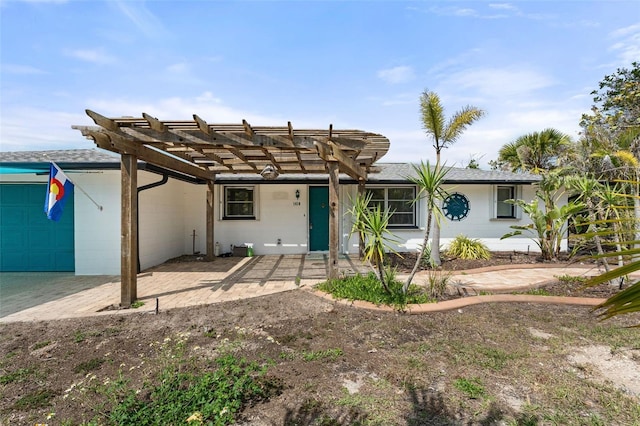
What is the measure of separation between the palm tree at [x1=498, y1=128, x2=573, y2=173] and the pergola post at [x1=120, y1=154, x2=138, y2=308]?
15.0 metres

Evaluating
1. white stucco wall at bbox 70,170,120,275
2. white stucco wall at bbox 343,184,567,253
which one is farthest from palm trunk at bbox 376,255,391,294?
white stucco wall at bbox 70,170,120,275

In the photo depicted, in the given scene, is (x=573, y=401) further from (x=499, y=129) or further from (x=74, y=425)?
(x=499, y=129)

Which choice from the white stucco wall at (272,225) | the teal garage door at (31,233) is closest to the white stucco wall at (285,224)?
the white stucco wall at (272,225)

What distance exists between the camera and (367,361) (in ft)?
10.8

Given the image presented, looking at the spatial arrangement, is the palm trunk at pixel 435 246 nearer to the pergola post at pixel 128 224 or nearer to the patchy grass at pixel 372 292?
the patchy grass at pixel 372 292

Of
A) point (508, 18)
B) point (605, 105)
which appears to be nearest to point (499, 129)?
point (605, 105)

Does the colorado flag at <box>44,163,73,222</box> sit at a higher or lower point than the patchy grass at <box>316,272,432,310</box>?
higher

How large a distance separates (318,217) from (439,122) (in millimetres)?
4763

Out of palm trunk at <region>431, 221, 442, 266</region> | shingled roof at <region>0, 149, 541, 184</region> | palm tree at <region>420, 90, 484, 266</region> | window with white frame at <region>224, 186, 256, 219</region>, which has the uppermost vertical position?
palm tree at <region>420, 90, 484, 266</region>

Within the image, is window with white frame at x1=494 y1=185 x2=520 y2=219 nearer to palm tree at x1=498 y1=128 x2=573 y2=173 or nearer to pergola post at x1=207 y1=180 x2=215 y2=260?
palm tree at x1=498 y1=128 x2=573 y2=173

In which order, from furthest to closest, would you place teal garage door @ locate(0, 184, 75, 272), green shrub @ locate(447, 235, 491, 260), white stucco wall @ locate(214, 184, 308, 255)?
white stucco wall @ locate(214, 184, 308, 255)
green shrub @ locate(447, 235, 491, 260)
teal garage door @ locate(0, 184, 75, 272)

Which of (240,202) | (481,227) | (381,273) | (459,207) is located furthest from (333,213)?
(481,227)

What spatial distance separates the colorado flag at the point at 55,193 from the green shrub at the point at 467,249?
9618mm

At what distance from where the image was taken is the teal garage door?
7344 millimetres
